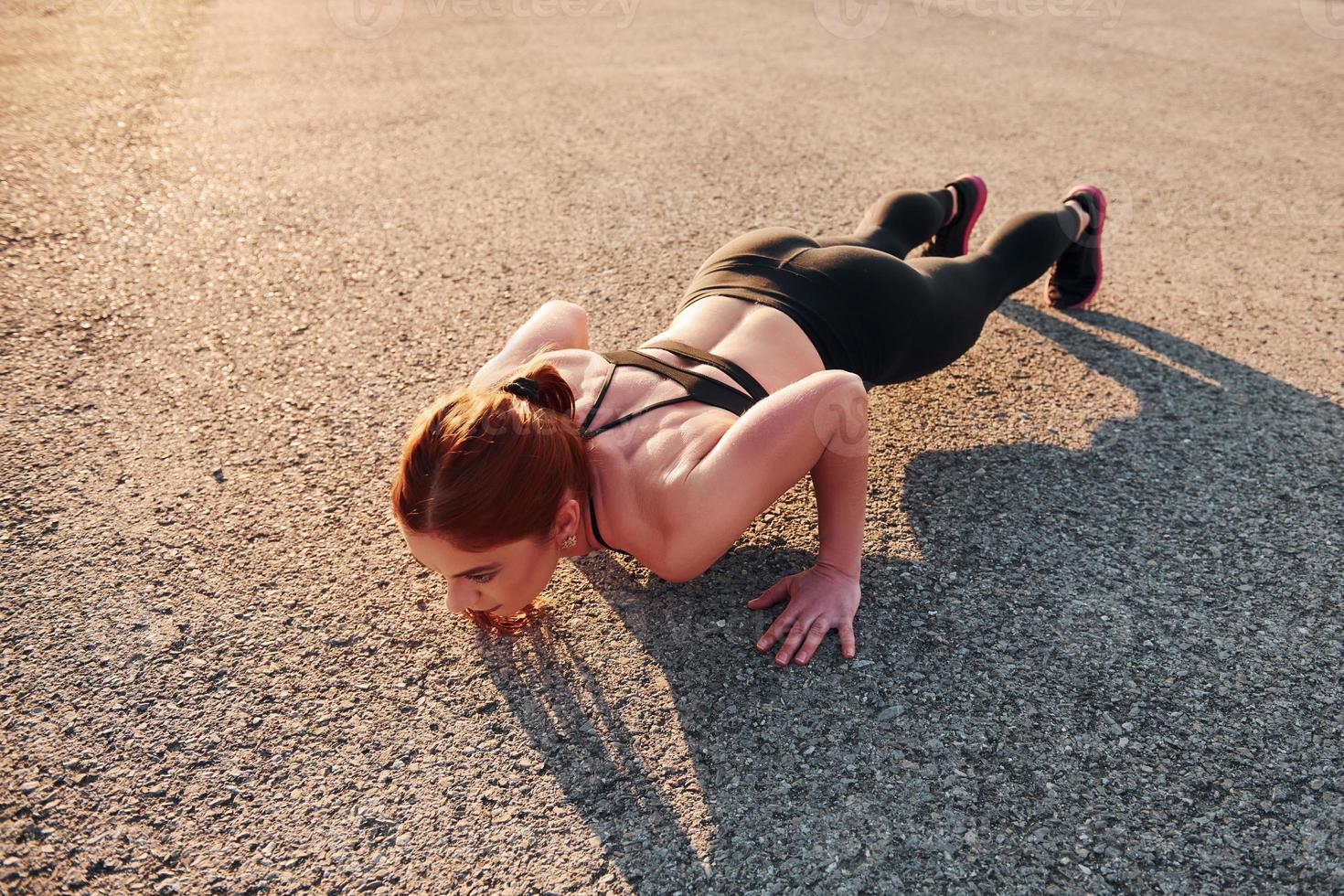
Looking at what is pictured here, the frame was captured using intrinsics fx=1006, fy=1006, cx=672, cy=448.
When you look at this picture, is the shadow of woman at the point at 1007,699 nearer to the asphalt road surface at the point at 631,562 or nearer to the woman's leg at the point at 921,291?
the asphalt road surface at the point at 631,562

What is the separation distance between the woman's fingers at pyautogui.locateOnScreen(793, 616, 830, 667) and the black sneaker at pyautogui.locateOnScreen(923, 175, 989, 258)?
186 cm

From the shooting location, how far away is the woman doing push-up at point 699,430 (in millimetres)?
1973

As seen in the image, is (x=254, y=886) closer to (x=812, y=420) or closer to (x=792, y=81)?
(x=812, y=420)

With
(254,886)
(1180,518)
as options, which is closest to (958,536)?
(1180,518)

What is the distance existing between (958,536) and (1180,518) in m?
0.61

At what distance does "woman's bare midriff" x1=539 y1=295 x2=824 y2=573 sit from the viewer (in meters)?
2.17

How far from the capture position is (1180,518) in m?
2.65
